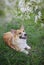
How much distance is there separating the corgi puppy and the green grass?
1.0 inches

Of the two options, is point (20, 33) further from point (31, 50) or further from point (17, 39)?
point (31, 50)

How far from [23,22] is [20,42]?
0.46 ft

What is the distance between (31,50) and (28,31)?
12cm

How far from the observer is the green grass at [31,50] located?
5.05 ft

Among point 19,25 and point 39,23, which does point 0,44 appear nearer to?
point 19,25

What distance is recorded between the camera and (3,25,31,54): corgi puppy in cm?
151

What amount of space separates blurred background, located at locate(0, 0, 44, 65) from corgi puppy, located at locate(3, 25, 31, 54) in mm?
26

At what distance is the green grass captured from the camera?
1.54 meters

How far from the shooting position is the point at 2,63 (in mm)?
1548

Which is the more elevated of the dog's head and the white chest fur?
the dog's head

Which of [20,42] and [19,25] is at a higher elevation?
[19,25]

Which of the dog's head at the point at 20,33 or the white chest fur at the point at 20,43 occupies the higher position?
the dog's head at the point at 20,33

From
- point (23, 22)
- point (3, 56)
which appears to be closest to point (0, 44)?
point (3, 56)

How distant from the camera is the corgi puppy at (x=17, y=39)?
4.97ft
